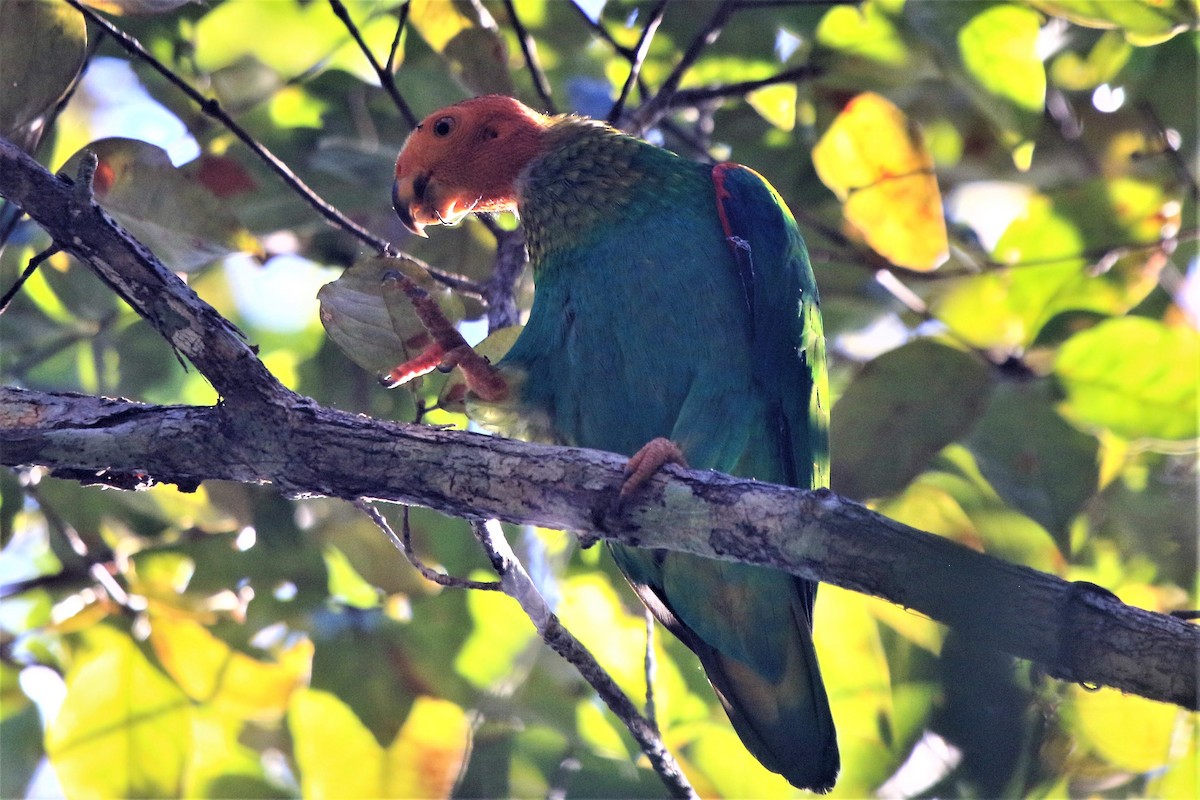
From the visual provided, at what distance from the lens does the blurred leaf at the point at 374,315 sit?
237 centimetres

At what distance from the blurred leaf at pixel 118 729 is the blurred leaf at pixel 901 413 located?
7.38ft

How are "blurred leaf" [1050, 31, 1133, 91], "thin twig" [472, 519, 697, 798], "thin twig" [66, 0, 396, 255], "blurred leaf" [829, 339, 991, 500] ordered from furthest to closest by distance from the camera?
"blurred leaf" [1050, 31, 1133, 91]
"blurred leaf" [829, 339, 991, 500]
"thin twig" [66, 0, 396, 255]
"thin twig" [472, 519, 697, 798]

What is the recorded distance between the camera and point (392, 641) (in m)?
3.53

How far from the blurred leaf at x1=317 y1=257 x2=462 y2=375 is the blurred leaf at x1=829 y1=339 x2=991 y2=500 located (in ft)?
4.46

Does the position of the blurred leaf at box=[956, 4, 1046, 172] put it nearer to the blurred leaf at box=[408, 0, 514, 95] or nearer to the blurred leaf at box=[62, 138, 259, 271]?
the blurred leaf at box=[408, 0, 514, 95]

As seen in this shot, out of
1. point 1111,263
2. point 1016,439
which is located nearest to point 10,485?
point 1016,439

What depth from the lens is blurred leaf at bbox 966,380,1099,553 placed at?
10.4ft

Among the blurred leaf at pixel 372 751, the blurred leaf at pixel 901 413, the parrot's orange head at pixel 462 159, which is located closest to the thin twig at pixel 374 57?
the parrot's orange head at pixel 462 159

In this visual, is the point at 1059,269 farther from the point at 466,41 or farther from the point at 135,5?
the point at 135,5

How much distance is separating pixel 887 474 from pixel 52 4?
2520 mm

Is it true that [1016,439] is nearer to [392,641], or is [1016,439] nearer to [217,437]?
[392,641]

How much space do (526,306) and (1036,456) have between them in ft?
5.68

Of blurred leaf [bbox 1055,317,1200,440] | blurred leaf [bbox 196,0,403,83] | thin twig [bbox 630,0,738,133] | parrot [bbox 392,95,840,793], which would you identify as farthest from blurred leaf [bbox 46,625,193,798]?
blurred leaf [bbox 1055,317,1200,440]

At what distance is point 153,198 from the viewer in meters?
2.61
